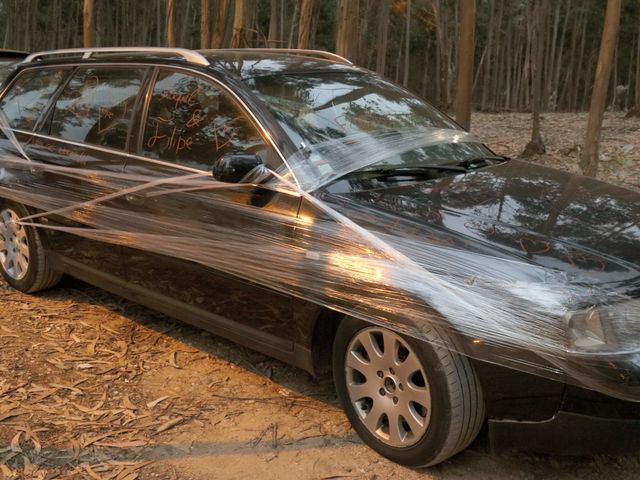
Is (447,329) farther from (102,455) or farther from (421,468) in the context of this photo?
(102,455)

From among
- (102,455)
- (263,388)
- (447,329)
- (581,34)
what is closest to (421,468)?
(447,329)

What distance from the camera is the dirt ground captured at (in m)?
2.88

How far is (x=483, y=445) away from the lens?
9.93 feet

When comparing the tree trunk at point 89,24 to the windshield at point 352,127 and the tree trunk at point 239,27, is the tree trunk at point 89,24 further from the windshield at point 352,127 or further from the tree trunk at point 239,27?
the windshield at point 352,127

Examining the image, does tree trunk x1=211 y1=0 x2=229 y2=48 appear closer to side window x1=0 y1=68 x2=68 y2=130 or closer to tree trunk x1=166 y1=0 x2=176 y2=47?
tree trunk x1=166 y1=0 x2=176 y2=47

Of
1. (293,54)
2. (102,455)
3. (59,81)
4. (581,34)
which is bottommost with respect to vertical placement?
(102,455)

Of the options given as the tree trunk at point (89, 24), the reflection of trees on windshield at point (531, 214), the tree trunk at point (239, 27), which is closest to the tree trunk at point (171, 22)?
the tree trunk at point (89, 24)

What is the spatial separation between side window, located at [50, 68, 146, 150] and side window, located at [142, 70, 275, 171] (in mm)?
235

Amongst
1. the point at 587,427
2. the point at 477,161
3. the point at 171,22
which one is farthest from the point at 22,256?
the point at 171,22

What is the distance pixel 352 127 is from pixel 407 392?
1.49 metres

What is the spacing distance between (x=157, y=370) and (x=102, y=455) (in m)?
0.84

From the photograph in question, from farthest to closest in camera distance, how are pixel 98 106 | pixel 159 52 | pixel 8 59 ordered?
1. pixel 8 59
2. pixel 98 106
3. pixel 159 52

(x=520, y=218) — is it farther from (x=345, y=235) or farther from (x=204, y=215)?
(x=204, y=215)

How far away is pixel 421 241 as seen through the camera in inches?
105
